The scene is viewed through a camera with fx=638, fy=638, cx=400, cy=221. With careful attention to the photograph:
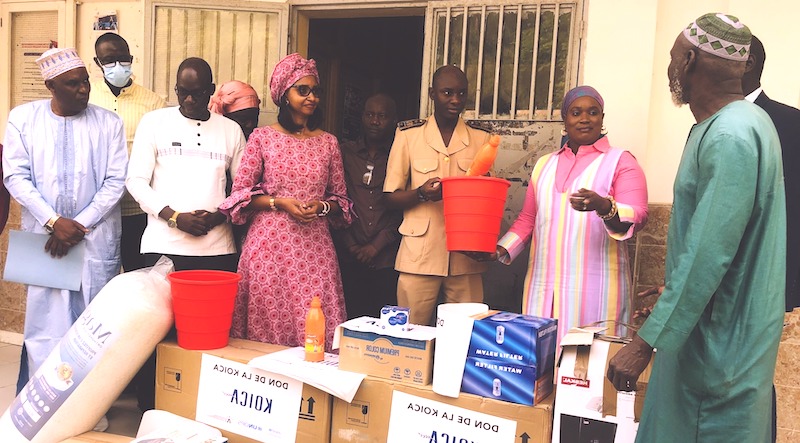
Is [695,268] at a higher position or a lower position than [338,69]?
lower

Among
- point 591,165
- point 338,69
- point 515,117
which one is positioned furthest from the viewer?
point 338,69

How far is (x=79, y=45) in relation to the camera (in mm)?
4641

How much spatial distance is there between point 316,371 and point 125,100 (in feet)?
6.81

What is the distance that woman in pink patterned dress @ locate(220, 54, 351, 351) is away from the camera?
9.78 ft

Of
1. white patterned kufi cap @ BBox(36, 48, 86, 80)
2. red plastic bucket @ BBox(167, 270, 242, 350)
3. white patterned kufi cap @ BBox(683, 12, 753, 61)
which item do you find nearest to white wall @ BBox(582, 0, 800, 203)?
white patterned kufi cap @ BBox(683, 12, 753, 61)

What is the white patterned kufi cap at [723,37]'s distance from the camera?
1.57m

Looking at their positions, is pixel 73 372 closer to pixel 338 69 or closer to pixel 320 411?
pixel 320 411

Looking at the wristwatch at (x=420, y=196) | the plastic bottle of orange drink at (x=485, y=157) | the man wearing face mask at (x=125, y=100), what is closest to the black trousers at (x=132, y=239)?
the man wearing face mask at (x=125, y=100)

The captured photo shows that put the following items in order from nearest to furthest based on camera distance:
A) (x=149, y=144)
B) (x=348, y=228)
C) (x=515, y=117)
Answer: (x=149, y=144) → (x=348, y=228) → (x=515, y=117)

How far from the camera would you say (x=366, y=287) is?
366cm

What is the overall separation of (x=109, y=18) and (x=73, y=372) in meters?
2.98

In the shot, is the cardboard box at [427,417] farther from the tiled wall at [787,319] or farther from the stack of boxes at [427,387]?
the tiled wall at [787,319]

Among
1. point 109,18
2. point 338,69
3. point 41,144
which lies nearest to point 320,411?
point 41,144

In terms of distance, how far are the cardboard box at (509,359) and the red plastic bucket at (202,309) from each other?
43.5 inches
